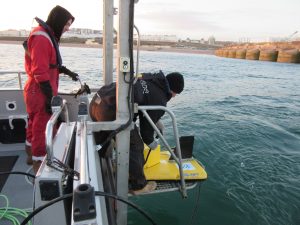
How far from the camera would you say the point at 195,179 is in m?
3.29

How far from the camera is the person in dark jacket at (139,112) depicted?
113 inches

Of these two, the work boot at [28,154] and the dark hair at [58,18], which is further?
the work boot at [28,154]

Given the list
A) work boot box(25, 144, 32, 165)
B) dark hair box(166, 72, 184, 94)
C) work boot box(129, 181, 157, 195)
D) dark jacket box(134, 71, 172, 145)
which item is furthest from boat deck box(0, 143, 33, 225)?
dark hair box(166, 72, 184, 94)

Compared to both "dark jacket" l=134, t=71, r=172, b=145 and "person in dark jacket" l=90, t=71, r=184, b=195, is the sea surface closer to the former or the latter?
"person in dark jacket" l=90, t=71, r=184, b=195

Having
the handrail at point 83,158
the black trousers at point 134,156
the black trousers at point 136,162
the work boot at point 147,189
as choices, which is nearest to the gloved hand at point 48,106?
the black trousers at point 134,156

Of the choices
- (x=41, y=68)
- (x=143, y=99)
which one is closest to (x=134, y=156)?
(x=143, y=99)

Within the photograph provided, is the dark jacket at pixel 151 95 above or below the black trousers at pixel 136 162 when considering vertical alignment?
above

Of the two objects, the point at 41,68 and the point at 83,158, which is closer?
the point at 83,158

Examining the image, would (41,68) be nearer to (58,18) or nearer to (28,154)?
(58,18)

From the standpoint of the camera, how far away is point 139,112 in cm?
300

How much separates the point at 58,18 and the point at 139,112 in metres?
1.50

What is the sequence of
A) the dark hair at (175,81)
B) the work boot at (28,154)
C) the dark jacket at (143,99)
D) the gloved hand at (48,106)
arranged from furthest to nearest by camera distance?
the work boot at (28,154), the dark hair at (175,81), the gloved hand at (48,106), the dark jacket at (143,99)

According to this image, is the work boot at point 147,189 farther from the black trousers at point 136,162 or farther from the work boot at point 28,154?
the work boot at point 28,154

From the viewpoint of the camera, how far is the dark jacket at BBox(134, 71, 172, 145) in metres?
2.91
